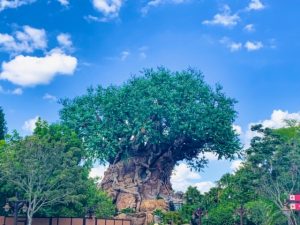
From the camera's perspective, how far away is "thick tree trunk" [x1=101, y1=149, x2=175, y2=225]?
188ft

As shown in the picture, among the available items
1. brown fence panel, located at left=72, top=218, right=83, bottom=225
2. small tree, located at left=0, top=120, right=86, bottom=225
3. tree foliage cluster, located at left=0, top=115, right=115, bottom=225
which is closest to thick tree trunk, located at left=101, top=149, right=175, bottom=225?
brown fence panel, located at left=72, top=218, right=83, bottom=225

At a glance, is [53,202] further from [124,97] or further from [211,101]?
[211,101]

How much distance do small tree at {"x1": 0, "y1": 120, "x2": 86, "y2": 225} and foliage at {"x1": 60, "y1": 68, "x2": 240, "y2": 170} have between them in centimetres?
1798

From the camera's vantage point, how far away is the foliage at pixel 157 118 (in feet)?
181

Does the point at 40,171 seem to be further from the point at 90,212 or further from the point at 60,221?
the point at 90,212

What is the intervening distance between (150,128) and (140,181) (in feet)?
26.8

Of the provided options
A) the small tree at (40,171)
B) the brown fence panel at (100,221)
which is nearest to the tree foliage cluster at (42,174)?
the small tree at (40,171)

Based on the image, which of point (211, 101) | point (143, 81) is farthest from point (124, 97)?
point (211, 101)

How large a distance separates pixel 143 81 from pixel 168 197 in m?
15.4

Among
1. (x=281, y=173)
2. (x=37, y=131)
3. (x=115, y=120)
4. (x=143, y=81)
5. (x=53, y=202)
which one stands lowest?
(x=53, y=202)

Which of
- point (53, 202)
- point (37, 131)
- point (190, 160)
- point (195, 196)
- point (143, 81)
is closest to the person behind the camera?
point (53, 202)

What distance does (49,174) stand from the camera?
3709 centimetres

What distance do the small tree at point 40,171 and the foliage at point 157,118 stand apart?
17978mm

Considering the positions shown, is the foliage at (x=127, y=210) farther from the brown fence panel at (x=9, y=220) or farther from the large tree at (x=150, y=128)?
the brown fence panel at (x=9, y=220)
